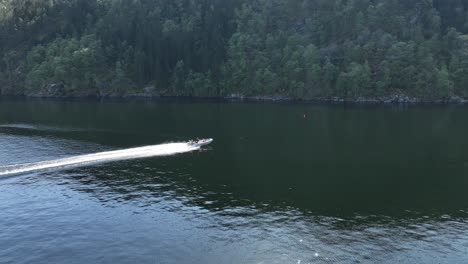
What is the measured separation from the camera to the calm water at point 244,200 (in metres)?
62.8

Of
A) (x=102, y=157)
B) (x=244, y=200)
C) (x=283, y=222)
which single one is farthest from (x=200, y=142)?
(x=283, y=222)

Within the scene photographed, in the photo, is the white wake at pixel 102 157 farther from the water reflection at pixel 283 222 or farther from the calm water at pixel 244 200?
the water reflection at pixel 283 222

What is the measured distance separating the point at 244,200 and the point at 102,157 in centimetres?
4585

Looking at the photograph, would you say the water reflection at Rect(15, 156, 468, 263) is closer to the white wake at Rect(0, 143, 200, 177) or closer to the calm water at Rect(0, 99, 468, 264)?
the calm water at Rect(0, 99, 468, 264)

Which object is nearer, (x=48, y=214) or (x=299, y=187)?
(x=48, y=214)

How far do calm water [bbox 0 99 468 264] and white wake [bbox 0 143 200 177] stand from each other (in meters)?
2.97

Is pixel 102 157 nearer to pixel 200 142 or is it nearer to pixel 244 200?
pixel 200 142

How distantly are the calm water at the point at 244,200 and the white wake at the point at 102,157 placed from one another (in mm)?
2966

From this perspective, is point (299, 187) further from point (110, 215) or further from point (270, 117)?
point (270, 117)

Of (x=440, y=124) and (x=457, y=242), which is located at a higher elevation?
(x=440, y=124)

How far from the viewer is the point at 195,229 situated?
2756 inches

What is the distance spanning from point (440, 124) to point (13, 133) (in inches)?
6102

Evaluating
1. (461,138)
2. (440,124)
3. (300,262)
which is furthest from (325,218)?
(440,124)

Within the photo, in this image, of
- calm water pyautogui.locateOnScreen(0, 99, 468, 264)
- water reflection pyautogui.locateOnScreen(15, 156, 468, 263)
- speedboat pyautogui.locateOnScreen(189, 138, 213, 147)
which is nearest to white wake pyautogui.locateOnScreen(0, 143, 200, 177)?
speedboat pyautogui.locateOnScreen(189, 138, 213, 147)
